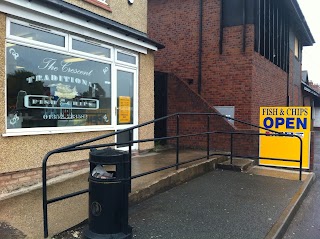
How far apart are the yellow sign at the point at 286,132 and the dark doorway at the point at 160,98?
3.53 metres

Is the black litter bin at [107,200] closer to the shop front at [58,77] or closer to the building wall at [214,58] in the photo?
the shop front at [58,77]

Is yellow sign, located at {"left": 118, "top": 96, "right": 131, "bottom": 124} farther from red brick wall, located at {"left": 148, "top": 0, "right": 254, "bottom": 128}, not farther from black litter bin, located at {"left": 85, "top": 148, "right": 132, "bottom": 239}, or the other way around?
red brick wall, located at {"left": 148, "top": 0, "right": 254, "bottom": 128}

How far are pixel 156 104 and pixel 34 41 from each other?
561 centimetres

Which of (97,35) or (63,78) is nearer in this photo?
(63,78)

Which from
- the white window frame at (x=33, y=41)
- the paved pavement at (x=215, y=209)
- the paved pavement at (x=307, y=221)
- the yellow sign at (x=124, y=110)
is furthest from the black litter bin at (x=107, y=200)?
the yellow sign at (x=124, y=110)

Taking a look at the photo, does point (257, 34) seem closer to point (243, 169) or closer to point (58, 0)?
point (243, 169)


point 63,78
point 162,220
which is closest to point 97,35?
point 63,78

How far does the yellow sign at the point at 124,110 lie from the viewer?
6.99 meters

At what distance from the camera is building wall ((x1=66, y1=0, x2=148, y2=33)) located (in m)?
6.25

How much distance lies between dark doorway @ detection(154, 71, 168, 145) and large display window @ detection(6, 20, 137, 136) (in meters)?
3.13

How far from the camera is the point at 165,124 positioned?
10516mm

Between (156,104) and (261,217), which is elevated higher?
(156,104)

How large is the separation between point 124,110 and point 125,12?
7.51ft

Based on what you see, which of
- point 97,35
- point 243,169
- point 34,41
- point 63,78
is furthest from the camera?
point 243,169
